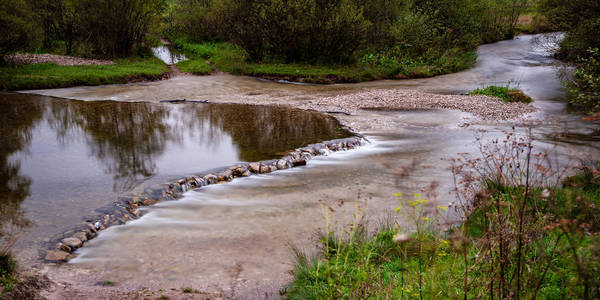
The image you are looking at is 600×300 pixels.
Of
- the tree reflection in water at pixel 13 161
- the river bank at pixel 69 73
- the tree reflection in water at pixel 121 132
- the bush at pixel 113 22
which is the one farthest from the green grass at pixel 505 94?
the bush at pixel 113 22

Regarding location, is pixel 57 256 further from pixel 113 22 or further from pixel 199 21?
pixel 199 21

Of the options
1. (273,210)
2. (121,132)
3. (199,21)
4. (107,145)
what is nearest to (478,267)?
(273,210)

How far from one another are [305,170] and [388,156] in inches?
97.8

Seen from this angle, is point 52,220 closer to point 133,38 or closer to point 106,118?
point 106,118

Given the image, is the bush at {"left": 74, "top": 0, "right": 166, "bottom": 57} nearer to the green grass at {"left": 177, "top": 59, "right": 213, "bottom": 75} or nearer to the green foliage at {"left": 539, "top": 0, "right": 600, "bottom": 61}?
the green grass at {"left": 177, "top": 59, "right": 213, "bottom": 75}

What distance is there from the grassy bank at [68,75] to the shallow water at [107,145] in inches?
76.0

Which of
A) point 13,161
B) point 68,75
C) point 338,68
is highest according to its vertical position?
point 338,68

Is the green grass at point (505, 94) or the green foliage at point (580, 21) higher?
the green foliage at point (580, 21)

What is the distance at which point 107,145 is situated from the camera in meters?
11.0

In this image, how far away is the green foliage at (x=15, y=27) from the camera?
60.8ft

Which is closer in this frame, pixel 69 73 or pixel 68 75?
pixel 68 75

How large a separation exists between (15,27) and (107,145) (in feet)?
43.3

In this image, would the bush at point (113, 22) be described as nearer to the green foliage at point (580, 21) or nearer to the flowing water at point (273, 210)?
the flowing water at point (273, 210)

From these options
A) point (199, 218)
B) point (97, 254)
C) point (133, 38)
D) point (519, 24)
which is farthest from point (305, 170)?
point (519, 24)
